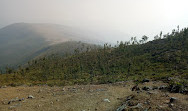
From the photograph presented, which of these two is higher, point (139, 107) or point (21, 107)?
point (139, 107)

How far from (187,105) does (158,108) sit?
3.38m

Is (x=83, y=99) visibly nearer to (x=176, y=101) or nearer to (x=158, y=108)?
(x=158, y=108)

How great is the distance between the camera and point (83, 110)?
13.8 m

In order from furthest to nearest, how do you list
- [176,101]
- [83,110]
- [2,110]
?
[2,110]
[83,110]
[176,101]

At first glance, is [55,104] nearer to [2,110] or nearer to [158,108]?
[2,110]

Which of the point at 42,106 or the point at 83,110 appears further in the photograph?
the point at 42,106

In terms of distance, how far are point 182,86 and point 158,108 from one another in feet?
31.6

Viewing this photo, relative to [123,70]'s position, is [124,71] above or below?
below

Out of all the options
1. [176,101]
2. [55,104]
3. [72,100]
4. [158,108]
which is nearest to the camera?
[158,108]

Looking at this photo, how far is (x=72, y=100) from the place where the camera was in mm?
17281

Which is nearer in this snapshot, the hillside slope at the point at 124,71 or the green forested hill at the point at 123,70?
the hillside slope at the point at 124,71

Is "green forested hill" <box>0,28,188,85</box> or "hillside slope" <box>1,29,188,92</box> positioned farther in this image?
"green forested hill" <box>0,28,188,85</box>

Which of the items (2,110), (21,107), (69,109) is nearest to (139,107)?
(69,109)

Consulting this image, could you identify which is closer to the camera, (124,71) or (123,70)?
(124,71)
